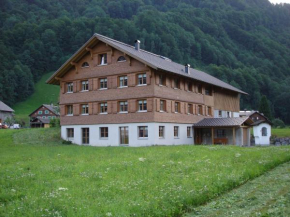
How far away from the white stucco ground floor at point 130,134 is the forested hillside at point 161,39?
78.1 metres

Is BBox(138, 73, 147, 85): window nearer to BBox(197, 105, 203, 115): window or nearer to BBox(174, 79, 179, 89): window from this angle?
BBox(174, 79, 179, 89): window

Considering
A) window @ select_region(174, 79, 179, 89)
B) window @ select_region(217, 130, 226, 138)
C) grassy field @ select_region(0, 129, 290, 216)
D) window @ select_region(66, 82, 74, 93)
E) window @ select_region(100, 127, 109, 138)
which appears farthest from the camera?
window @ select_region(217, 130, 226, 138)

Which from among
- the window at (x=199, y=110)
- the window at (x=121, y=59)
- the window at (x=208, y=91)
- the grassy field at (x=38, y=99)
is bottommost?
the window at (x=199, y=110)

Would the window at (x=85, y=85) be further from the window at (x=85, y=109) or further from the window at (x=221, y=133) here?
the window at (x=221, y=133)

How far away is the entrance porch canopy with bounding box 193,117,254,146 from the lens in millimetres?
40325

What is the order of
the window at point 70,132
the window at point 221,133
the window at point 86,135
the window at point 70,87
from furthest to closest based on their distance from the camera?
the window at point 221,133, the window at point 70,87, the window at point 70,132, the window at point 86,135

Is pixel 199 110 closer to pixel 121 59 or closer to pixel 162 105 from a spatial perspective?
pixel 162 105

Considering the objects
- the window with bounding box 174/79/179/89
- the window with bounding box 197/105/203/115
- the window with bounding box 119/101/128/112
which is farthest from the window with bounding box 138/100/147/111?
the window with bounding box 197/105/203/115

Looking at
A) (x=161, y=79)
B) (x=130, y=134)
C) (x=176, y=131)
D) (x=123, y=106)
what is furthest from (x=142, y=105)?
(x=176, y=131)

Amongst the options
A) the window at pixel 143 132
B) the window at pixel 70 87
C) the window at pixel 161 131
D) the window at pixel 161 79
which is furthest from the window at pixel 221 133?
the window at pixel 70 87

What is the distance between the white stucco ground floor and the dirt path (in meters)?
21.8

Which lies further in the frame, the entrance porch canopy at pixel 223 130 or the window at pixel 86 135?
the window at pixel 86 135

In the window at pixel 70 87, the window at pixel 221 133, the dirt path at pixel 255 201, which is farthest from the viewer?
the window at pixel 221 133

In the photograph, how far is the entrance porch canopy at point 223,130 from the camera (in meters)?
40.3
